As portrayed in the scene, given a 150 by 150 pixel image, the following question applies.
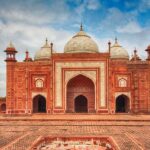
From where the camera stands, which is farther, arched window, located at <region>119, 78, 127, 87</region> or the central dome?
the central dome

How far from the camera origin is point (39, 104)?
18.6 metres

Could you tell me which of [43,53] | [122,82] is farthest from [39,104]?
[122,82]

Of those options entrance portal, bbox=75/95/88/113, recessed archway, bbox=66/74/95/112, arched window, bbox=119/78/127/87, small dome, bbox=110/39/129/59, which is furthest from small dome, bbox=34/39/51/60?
arched window, bbox=119/78/127/87

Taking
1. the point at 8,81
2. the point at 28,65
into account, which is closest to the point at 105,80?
the point at 28,65

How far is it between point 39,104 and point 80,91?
365cm

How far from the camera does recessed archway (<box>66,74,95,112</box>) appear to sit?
16.8m

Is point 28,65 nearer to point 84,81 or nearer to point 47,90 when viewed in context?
point 47,90

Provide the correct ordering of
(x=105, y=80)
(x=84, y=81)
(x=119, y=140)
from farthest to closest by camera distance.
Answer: (x=84, y=81) → (x=105, y=80) → (x=119, y=140)

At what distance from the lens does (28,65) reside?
16172 millimetres

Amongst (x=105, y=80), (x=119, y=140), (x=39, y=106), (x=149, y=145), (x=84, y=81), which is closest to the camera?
(x=149, y=145)

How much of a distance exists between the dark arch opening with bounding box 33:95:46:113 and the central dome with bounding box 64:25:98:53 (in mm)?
4065

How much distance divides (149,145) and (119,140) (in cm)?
90

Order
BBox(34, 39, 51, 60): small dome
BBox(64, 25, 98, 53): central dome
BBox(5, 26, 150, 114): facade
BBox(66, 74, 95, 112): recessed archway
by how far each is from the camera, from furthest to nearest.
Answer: BBox(34, 39, 51, 60): small dome
BBox(64, 25, 98, 53): central dome
BBox(66, 74, 95, 112): recessed archway
BBox(5, 26, 150, 114): facade

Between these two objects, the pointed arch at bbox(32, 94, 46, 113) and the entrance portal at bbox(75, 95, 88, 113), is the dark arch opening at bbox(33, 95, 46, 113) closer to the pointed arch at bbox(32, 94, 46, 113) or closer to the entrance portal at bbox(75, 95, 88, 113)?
the pointed arch at bbox(32, 94, 46, 113)
